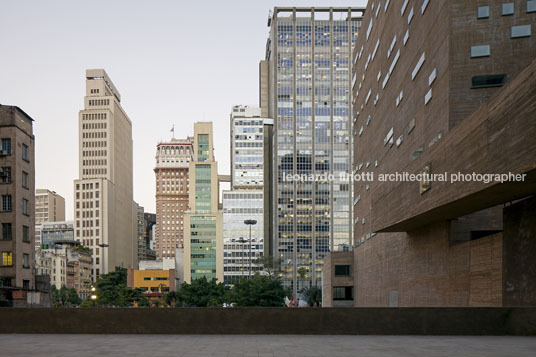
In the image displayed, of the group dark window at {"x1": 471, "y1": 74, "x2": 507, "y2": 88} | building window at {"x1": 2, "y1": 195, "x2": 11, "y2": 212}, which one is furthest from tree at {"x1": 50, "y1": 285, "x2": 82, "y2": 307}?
dark window at {"x1": 471, "y1": 74, "x2": 507, "y2": 88}

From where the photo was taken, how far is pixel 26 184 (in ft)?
182

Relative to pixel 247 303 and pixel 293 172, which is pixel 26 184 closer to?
Answer: pixel 247 303

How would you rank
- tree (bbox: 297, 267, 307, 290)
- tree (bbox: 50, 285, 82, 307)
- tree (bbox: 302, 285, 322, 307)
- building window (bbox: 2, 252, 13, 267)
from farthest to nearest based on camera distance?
tree (bbox: 297, 267, 307, 290) < tree (bbox: 50, 285, 82, 307) < tree (bbox: 302, 285, 322, 307) < building window (bbox: 2, 252, 13, 267)

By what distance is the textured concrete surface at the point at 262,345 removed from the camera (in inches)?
451

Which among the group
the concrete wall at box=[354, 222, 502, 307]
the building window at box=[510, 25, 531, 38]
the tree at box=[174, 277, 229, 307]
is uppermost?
the building window at box=[510, 25, 531, 38]

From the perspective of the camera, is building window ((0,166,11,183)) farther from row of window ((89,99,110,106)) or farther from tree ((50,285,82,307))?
row of window ((89,99,110,106))

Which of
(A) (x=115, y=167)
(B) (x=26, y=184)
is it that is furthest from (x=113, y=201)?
(B) (x=26, y=184)

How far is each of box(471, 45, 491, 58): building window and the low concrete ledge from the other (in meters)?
16.1

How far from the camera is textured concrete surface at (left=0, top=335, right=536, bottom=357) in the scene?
11.5 m

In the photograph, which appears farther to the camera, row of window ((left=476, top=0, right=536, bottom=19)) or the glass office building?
the glass office building

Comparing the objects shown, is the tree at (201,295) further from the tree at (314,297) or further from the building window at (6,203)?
the building window at (6,203)

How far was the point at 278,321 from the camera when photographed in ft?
51.8

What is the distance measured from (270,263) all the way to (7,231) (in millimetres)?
94566

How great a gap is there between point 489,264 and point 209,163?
7024 inches
